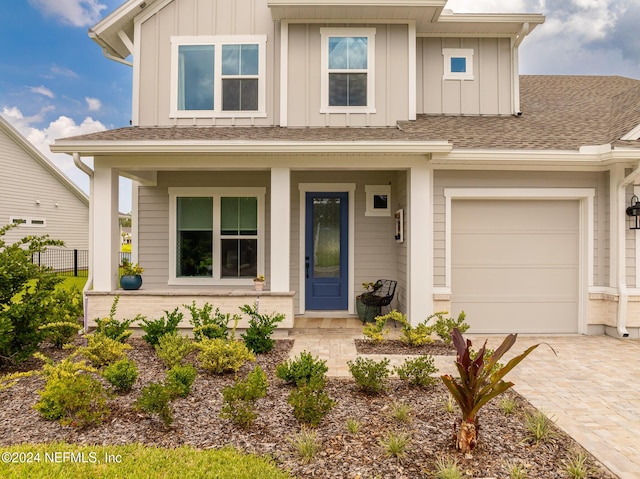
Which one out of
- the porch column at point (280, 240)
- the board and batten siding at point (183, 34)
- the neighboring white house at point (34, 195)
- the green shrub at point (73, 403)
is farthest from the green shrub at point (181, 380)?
the neighboring white house at point (34, 195)

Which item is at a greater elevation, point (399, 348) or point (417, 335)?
point (417, 335)

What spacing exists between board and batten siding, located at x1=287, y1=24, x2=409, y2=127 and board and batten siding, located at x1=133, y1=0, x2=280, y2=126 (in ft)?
1.24

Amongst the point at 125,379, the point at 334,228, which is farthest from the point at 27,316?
the point at 334,228

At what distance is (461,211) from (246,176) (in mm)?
3901

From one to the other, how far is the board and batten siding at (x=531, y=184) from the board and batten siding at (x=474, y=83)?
81.9 inches

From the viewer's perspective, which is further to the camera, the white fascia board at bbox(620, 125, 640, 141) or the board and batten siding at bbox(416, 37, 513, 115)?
the board and batten siding at bbox(416, 37, 513, 115)

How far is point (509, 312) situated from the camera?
21.6 feet

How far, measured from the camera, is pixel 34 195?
18141mm

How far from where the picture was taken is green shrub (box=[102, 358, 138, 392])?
372 cm

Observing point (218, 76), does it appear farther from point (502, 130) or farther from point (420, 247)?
point (502, 130)

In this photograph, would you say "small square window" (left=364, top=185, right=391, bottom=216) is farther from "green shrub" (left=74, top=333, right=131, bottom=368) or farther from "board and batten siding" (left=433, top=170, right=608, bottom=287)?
"green shrub" (left=74, top=333, right=131, bottom=368)

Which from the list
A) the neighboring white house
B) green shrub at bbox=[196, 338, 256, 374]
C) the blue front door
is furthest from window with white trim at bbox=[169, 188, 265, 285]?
the neighboring white house

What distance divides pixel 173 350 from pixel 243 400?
5.17ft

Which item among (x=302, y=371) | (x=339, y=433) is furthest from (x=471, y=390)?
(x=302, y=371)
